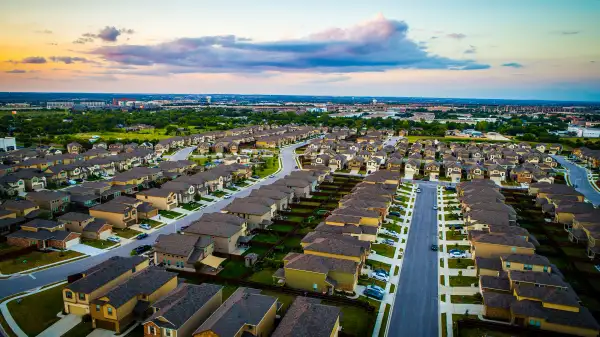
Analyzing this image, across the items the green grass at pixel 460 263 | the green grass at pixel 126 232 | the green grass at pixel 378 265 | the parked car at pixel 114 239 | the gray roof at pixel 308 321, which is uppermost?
the gray roof at pixel 308 321

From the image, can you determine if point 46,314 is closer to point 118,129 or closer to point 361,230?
point 361,230

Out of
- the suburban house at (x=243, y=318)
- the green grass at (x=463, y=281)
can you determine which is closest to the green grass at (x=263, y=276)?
the suburban house at (x=243, y=318)

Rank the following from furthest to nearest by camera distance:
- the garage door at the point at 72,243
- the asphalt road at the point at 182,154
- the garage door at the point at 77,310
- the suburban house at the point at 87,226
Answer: the asphalt road at the point at 182,154 < the suburban house at the point at 87,226 < the garage door at the point at 72,243 < the garage door at the point at 77,310

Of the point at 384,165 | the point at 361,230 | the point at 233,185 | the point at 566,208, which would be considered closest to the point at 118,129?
the point at 233,185

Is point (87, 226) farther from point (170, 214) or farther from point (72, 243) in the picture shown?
point (170, 214)

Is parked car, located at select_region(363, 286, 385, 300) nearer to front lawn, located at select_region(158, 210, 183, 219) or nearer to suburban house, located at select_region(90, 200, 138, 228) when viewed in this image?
front lawn, located at select_region(158, 210, 183, 219)

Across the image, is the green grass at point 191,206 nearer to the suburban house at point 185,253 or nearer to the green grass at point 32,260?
the suburban house at point 185,253

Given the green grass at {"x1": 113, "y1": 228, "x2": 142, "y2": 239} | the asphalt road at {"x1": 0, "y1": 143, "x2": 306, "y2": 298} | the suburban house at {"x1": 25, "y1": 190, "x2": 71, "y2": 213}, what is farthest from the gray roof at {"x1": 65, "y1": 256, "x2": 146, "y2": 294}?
the suburban house at {"x1": 25, "y1": 190, "x2": 71, "y2": 213}
